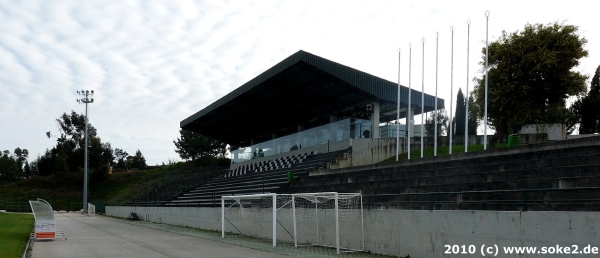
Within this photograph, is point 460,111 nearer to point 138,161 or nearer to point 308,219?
point 308,219

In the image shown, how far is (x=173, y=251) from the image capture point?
52.1 ft

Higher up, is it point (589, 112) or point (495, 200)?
point (589, 112)

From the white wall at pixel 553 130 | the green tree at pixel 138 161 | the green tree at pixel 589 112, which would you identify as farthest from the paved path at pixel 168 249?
the green tree at pixel 138 161

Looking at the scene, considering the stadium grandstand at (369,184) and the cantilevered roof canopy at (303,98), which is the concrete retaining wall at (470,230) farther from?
the cantilevered roof canopy at (303,98)

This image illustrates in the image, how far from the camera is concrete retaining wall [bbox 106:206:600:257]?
9008 millimetres

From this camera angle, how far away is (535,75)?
23.1 m

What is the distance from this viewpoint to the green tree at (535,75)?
22734mm

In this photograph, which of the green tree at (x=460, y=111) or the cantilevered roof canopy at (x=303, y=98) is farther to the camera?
the green tree at (x=460, y=111)

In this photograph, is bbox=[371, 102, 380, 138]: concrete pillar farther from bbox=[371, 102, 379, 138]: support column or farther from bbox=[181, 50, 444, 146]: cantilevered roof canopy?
bbox=[181, 50, 444, 146]: cantilevered roof canopy

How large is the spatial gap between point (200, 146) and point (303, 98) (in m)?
55.5

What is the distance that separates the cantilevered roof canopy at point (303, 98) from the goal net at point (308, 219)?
9475mm

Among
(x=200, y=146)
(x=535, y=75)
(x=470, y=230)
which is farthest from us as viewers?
(x=200, y=146)

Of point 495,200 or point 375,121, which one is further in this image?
point 375,121

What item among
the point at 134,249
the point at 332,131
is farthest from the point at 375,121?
the point at 134,249
